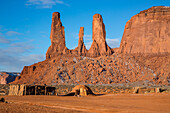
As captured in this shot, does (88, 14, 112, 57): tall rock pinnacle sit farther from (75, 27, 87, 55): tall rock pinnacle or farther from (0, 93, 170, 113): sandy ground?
(0, 93, 170, 113): sandy ground

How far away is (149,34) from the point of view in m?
82.8

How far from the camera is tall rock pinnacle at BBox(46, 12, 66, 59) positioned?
84137 mm

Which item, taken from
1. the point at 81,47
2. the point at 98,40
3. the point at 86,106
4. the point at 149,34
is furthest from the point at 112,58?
the point at 86,106

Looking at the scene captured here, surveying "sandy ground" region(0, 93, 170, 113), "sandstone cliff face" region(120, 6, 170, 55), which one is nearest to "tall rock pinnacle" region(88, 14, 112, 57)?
"sandstone cliff face" region(120, 6, 170, 55)

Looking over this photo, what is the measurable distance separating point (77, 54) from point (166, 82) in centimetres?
3184

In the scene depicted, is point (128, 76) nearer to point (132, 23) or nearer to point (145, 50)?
point (145, 50)

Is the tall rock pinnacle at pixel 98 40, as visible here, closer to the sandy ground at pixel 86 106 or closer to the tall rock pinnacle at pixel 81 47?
the tall rock pinnacle at pixel 81 47

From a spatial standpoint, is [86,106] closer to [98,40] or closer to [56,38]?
[98,40]

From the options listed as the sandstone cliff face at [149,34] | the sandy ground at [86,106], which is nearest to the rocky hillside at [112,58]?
the sandstone cliff face at [149,34]

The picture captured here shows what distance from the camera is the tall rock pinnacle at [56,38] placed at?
8414cm

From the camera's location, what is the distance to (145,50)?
265 feet

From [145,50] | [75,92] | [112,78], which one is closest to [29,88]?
[75,92]

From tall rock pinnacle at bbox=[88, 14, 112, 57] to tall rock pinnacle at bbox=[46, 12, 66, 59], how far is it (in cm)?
1138

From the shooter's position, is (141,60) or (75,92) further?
(141,60)
